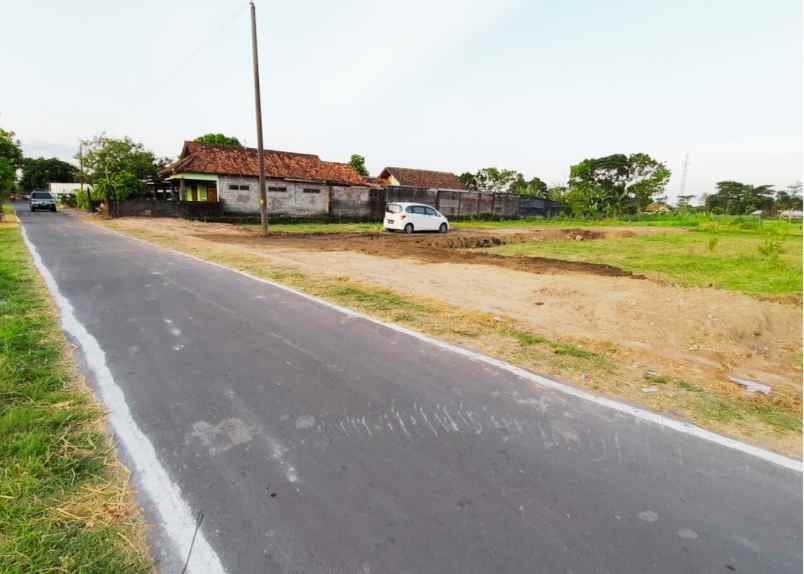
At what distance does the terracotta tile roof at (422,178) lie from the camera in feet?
159

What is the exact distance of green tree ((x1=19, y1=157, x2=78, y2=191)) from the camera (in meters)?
84.9

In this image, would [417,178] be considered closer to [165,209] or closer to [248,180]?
[248,180]

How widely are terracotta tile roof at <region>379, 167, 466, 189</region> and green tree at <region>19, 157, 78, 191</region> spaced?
73.2 m

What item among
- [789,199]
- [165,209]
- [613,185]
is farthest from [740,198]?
[165,209]

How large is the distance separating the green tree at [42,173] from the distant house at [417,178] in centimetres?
7246

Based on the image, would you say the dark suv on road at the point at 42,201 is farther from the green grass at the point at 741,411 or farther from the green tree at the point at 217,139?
the green grass at the point at 741,411

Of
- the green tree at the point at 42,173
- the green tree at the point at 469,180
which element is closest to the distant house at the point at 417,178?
the green tree at the point at 469,180

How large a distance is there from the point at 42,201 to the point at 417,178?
35.3 metres

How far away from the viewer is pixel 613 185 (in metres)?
51.7

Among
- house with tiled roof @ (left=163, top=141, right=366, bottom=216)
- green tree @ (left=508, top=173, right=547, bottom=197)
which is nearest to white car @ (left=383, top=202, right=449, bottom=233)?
house with tiled roof @ (left=163, top=141, right=366, bottom=216)

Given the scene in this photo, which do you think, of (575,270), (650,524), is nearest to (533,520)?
(650,524)

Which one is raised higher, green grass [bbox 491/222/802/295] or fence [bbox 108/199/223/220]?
fence [bbox 108/199/223/220]

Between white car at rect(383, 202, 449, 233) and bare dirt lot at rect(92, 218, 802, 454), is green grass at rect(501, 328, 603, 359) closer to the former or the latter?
bare dirt lot at rect(92, 218, 802, 454)

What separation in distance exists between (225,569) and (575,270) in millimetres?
10017
